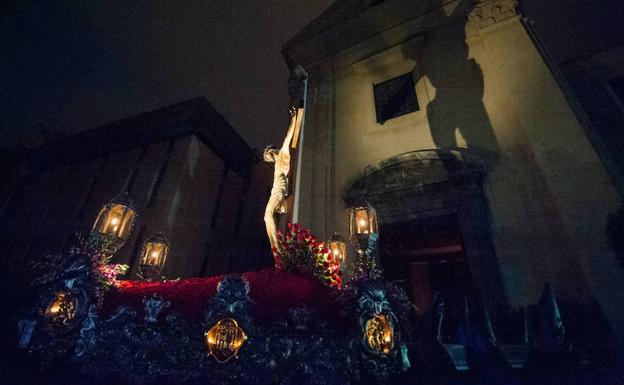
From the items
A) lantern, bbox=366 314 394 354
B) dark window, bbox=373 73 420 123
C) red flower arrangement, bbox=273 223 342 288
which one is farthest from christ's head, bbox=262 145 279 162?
lantern, bbox=366 314 394 354

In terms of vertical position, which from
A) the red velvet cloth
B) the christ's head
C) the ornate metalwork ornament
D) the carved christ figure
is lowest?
the ornate metalwork ornament

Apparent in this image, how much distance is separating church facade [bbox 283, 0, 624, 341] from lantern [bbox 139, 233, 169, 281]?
4069mm

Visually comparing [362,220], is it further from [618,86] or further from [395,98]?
[618,86]

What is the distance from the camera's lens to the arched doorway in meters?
5.25

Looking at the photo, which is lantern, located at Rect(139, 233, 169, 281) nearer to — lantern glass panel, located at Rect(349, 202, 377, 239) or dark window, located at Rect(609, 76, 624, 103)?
lantern glass panel, located at Rect(349, 202, 377, 239)

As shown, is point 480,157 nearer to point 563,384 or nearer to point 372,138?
point 372,138

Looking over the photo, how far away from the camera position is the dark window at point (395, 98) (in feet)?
27.5

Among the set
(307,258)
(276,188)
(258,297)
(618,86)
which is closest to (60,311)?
(258,297)

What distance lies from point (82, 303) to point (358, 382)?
11.3 feet

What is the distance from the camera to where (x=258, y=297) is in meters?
3.53

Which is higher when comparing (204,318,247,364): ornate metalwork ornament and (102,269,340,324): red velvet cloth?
(102,269,340,324): red velvet cloth

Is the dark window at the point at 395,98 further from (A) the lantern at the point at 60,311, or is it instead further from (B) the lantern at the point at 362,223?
(A) the lantern at the point at 60,311

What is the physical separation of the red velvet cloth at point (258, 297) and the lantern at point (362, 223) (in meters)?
0.96

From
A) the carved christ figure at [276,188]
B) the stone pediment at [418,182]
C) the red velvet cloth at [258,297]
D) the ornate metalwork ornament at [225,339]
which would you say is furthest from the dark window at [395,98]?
the ornate metalwork ornament at [225,339]
